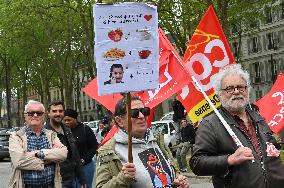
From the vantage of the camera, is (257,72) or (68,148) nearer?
(68,148)

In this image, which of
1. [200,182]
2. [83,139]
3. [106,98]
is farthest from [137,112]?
[200,182]

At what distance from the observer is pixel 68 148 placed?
6977 mm

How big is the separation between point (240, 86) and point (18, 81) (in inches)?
2844

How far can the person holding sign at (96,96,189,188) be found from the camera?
4164mm

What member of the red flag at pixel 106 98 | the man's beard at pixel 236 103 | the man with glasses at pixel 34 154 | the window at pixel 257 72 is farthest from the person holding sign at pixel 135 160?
the window at pixel 257 72

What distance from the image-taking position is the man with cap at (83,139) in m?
8.07

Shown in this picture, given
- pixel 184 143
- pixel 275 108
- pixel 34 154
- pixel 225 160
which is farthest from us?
pixel 184 143

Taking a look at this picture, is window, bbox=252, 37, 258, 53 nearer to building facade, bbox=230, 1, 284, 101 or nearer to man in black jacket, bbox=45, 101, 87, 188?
building facade, bbox=230, 1, 284, 101

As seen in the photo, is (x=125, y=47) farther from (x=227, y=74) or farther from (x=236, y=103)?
(x=236, y=103)

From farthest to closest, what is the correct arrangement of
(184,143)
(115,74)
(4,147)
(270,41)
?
(270,41) → (4,147) → (184,143) → (115,74)

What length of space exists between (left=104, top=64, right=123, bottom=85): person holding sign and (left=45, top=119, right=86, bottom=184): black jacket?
102 inches

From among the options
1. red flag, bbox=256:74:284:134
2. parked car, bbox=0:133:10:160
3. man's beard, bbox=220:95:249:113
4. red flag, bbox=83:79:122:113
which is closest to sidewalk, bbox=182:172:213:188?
red flag, bbox=256:74:284:134

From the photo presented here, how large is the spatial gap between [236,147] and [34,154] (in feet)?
6.88

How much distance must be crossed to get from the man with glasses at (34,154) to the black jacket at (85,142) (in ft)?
7.51
